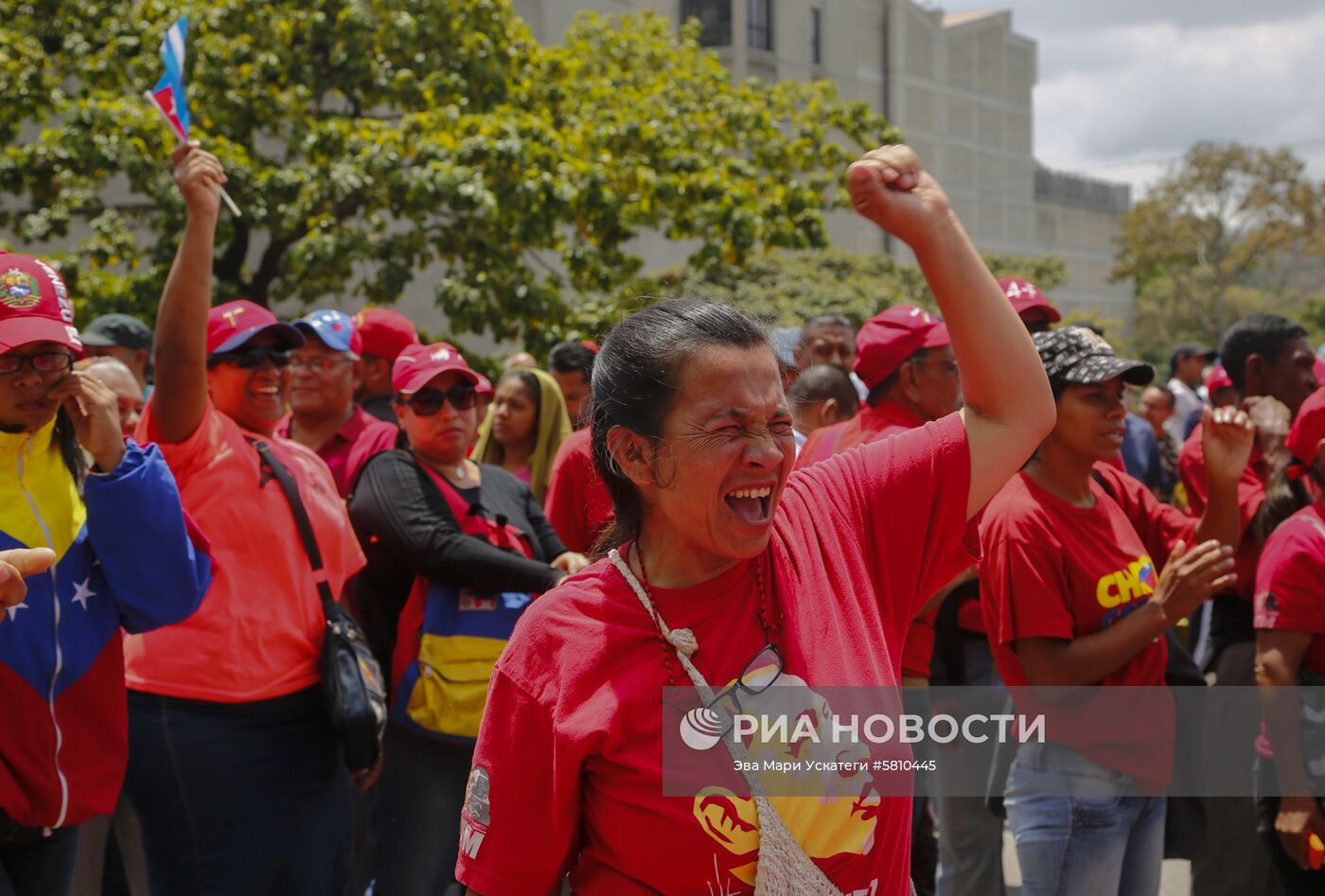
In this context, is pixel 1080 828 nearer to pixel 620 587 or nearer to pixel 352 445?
pixel 620 587

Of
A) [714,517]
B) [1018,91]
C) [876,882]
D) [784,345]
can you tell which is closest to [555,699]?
[714,517]

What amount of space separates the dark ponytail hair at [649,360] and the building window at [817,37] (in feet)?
141

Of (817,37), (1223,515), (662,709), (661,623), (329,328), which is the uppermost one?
(817,37)

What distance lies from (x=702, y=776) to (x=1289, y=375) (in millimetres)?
4586

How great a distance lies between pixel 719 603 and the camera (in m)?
2.23

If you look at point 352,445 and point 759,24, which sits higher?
point 759,24

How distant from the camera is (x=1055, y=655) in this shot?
3.62 metres

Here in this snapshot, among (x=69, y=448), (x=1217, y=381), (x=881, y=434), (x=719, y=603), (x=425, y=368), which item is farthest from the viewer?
(x=1217, y=381)

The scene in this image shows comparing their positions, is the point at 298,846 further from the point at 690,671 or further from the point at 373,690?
the point at 690,671

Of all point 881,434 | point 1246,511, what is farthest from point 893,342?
point 1246,511

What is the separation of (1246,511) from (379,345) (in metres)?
3.87

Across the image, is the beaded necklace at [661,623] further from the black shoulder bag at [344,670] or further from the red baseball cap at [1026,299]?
the red baseball cap at [1026,299]

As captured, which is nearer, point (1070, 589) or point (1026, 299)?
point (1070, 589)

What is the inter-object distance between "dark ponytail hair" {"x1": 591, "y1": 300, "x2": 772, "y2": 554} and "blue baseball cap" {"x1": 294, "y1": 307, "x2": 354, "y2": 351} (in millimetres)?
3195
